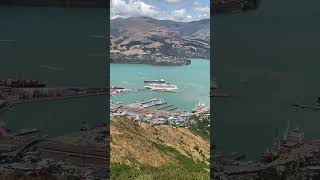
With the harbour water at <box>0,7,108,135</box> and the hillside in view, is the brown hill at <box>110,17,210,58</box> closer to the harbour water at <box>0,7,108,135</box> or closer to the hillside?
the hillside

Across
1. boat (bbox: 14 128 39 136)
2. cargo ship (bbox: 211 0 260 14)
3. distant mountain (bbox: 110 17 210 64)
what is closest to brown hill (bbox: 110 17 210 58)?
distant mountain (bbox: 110 17 210 64)

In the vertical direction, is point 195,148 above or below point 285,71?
below

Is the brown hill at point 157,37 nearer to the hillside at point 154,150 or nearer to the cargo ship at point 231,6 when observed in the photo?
A: the hillside at point 154,150

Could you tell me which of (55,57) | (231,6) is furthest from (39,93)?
(231,6)

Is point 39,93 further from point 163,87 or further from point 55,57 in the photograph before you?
point 163,87

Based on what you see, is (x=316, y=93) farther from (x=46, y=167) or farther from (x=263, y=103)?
(x=46, y=167)

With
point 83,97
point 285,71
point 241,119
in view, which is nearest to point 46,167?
point 83,97
